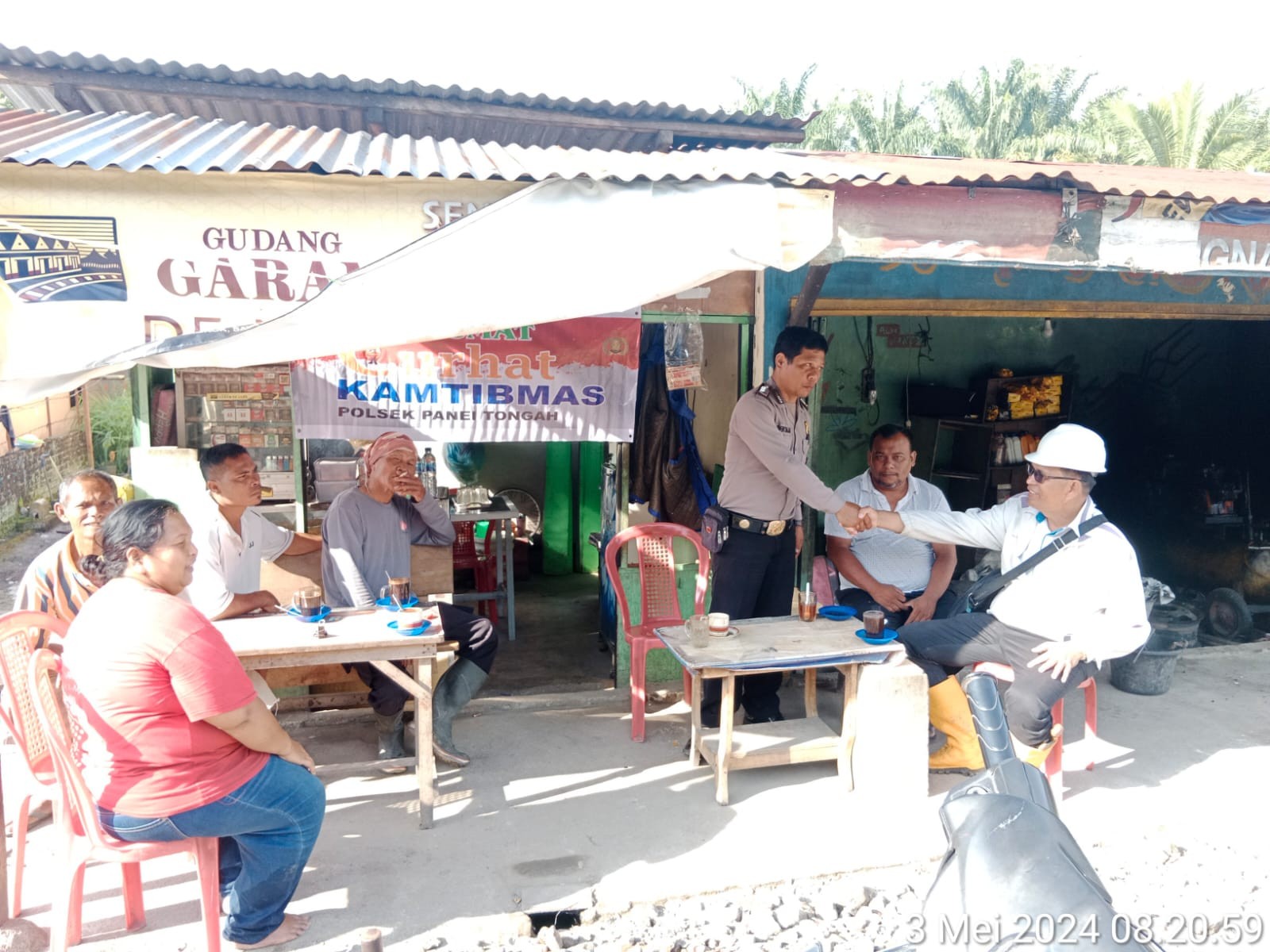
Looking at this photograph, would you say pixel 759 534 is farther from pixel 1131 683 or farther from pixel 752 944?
pixel 1131 683

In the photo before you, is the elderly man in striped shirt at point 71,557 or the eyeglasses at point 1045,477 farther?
the eyeglasses at point 1045,477

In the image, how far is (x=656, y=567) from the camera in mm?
4988

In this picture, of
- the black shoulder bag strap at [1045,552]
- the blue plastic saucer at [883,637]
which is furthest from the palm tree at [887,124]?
the blue plastic saucer at [883,637]

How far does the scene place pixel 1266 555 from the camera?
7.14 metres

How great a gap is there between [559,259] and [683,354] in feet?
5.69

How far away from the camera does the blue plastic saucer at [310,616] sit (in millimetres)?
3734

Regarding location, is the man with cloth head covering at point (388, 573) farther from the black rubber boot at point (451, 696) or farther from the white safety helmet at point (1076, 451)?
the white safety helmet at point (1076, 451)

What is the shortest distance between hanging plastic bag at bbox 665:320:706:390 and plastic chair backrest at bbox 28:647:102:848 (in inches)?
131

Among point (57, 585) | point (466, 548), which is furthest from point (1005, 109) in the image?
point (57, 585)

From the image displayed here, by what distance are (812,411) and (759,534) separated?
199 centimetres

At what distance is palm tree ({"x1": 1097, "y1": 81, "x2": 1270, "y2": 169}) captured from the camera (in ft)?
56.1

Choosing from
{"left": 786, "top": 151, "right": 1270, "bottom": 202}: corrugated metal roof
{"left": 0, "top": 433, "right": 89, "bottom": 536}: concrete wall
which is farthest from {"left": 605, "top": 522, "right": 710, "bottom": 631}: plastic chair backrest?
{"left": 0, "top": 433, "right": 89, "bottom": 536}: concrete wall

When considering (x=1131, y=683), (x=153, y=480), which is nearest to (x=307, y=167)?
(x=153, y=480)

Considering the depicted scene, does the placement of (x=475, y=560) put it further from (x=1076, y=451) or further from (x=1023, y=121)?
(x=1023, y=121)
